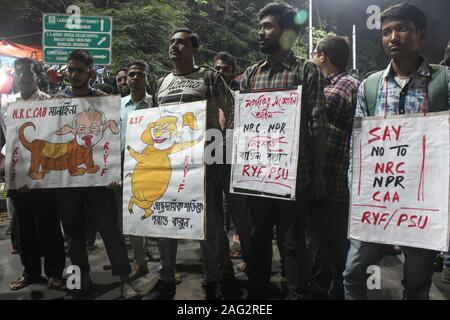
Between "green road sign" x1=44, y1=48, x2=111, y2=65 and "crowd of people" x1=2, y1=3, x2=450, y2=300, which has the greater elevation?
"green road sign" x1=44, y1=48, x2=111, y2=65

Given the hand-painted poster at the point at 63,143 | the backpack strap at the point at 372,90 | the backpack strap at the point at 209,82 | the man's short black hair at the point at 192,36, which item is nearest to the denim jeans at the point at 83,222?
the hand-painted poster at the point at 63,143

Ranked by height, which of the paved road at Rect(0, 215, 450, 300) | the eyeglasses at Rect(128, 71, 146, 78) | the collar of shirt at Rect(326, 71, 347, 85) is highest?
the eyeglasses at Rect(128, 71, 146, 78)

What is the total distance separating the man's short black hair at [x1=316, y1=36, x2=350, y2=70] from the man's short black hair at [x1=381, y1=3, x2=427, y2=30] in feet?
3.06

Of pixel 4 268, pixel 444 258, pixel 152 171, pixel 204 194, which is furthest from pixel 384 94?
pixel 4 268

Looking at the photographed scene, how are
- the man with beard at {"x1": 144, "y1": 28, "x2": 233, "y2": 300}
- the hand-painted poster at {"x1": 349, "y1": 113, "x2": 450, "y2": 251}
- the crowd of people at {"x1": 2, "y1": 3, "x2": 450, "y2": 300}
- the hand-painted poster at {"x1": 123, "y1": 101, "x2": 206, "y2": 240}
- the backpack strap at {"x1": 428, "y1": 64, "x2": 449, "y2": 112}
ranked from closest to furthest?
the hand-painted poster at {"x1": 349, "y1": 113, "x2": 450, "y2": 251}
the backpack strap at {"x1": 428, "y1": 64, "x2": 449, "y2": 112}
the crowd of people at {"x1": 2, "y1": 3, "x2": 450, "y2": 300}
the hand-painted poster at {"x1": 123, "y1": 101, "x2": 206, "y2": 240}
the man with beard at {"x1": 144, "y1": 28, "x2": 233, "y2": 300}

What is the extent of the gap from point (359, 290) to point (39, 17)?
48.2ft

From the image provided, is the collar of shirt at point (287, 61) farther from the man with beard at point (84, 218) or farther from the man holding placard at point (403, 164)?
the man with beard at point (84, 218)

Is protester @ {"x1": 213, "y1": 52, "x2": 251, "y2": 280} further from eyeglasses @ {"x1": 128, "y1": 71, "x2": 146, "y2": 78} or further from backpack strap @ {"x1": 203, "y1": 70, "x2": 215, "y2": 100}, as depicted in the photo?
eyeglasses @ {"x1": 128, "y1": 71, "x2": 146, "y2": 78}

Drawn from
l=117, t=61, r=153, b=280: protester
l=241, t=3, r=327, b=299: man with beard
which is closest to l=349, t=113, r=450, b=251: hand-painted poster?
l=241, t=3, r=327, b=299: man with beard

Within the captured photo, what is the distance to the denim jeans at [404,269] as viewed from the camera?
216 cm

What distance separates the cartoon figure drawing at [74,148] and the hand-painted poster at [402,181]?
73.0 inches

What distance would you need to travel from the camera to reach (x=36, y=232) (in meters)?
3.62

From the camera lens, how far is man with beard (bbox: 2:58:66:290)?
3.51 m
